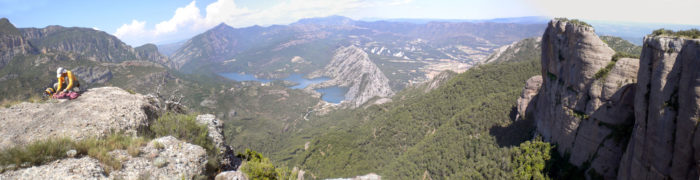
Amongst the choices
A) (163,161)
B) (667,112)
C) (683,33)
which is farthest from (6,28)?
(683,33)

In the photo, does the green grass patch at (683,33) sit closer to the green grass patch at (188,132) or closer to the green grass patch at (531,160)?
the green grass patch at (531,160)

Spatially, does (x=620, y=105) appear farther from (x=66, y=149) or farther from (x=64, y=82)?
(x=64, y=82)

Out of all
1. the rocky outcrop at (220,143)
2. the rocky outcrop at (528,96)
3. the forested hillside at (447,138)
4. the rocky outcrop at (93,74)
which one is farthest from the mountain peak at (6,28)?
the rocky outcrop at (528,96)

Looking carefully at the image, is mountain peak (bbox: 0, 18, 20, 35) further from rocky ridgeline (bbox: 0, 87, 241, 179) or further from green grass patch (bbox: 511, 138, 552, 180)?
green grass patch (bbox: 511, 138, 552, 180)

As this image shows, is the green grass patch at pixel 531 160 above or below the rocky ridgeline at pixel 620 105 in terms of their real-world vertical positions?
below

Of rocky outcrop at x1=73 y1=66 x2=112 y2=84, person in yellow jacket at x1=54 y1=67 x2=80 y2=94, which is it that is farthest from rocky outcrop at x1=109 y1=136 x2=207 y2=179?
rocky outcrop at x1=73 y1=66 x2=112 y2=84
